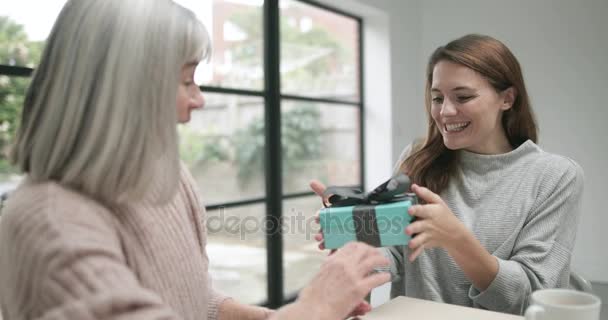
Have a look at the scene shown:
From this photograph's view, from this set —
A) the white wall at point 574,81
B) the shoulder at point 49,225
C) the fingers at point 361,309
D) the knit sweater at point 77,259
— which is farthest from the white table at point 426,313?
the white wall at point 574,81

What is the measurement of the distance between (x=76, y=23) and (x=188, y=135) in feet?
6.83

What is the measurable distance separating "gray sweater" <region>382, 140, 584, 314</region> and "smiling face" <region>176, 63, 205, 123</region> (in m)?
0.79

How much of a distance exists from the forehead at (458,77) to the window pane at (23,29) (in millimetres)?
1431

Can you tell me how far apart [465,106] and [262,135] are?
1818 millimetres

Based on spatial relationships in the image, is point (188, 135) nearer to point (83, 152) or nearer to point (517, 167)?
point (517, 167)

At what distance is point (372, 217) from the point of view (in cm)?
95

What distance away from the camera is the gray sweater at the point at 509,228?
3.87ft

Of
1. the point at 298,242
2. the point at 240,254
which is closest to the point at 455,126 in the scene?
the point at 240,254

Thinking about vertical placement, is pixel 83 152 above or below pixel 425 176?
above

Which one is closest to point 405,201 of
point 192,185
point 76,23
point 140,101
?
point 192,185

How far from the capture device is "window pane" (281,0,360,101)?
10.7 ft

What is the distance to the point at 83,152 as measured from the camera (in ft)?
2.12

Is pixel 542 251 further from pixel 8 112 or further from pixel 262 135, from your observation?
pixel 262 135

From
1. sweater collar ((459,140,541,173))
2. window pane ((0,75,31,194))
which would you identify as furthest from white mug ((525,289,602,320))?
window pane ((0,75,31,194))
